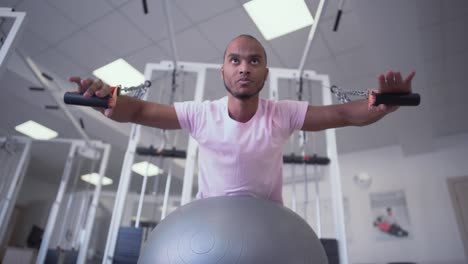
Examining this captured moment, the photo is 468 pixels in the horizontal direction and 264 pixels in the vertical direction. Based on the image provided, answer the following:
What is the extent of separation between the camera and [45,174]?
7.20 metres

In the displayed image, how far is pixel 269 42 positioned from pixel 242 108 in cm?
214

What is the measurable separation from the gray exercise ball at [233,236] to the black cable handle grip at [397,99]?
38cm

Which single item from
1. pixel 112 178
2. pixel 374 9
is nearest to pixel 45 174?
pixel 112 178

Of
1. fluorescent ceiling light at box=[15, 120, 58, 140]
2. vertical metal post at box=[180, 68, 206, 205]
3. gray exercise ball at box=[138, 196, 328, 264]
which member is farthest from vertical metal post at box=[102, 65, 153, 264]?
fluorescent ceiling light at box=[15, 120, 58, 140]

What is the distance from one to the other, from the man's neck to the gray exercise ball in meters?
0.28

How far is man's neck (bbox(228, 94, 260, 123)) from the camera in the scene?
0.91 meters

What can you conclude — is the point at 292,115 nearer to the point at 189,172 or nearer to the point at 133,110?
the point at 133,110

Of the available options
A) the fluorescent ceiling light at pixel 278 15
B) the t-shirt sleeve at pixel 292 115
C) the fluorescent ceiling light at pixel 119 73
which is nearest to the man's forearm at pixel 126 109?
the t-shirt sleeve at pixel 292 115

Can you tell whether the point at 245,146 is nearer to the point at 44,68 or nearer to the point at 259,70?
the point at 259,70

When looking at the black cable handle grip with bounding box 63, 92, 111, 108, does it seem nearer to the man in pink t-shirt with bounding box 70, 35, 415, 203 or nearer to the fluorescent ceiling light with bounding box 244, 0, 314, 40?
the man in pink t-shirt with bounding box 70, 35, 415, 203

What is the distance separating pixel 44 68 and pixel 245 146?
361cm

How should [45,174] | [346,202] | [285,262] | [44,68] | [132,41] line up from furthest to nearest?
1. [45,174]
2. [346,202]
3. [44,68]
4. [132,41]
5. [285,262]

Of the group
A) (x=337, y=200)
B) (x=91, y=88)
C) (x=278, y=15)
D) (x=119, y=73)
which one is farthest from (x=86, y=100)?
(x=119, y=73)

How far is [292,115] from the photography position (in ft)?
3.09
